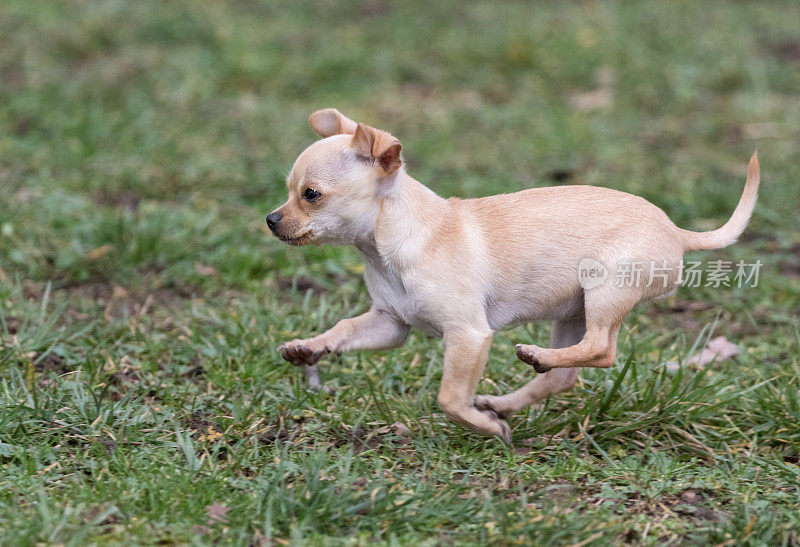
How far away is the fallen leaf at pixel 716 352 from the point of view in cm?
446

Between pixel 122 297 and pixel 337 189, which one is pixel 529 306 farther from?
pixel 122 297

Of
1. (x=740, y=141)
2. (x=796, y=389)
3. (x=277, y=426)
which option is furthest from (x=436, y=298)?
(x=740, y=141)

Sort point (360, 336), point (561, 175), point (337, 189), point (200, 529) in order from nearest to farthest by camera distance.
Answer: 1. point (200, 529)
2. point (337, 189)
3. point (360, 336)
4. point (561, 175)

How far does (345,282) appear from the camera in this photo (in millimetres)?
5266

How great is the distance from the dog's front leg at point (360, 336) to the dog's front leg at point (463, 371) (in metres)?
0.33

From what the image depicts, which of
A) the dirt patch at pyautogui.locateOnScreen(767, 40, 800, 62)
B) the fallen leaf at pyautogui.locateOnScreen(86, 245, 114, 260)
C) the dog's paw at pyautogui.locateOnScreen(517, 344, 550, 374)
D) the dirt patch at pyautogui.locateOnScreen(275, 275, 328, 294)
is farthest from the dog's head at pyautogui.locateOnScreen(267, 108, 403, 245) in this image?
the dirt patch at pyautogui.locateOnScreen(767, 40, 800, 62)

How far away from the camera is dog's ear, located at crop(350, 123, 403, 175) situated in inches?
134

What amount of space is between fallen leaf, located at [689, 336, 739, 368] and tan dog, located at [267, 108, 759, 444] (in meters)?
0.95

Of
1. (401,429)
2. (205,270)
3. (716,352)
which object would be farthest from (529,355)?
(205,270)

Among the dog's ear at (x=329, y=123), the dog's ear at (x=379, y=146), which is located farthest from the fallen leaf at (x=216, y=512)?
the dog's ear at (x=329, y=123)

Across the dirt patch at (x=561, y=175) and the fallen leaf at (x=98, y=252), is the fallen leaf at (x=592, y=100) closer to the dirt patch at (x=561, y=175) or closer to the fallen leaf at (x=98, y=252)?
the dirt patch at (x=561, y=175)

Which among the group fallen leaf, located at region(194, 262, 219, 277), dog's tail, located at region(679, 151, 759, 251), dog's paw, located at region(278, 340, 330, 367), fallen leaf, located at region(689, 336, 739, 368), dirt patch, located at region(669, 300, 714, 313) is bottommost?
dirt patch, located at region(669, 300, 714, 313)

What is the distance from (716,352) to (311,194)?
228cm

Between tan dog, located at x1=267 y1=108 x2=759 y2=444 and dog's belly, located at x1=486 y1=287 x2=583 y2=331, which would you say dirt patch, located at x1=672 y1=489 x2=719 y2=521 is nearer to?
tan dog, located at x1=267 y1=108 x2=759 y2=444
